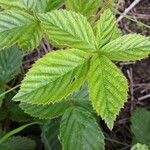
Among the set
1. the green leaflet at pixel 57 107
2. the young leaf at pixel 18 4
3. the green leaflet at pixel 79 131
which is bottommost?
the green leaflet at pixel 79 131

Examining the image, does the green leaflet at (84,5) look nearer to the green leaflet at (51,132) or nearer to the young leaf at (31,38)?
the young leaf at (31,38)

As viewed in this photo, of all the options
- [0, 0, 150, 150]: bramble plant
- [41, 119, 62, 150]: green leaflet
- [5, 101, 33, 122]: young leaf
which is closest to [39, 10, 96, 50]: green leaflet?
[0, 0, 150, 150]: bramble plant

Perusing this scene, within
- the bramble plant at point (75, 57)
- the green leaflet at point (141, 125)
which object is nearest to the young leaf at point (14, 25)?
the bramble plant at point (75, 57)

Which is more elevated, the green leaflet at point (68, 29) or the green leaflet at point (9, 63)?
the green leaflet at point (68, 29)

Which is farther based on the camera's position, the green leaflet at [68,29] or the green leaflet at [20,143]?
the green leaflet at [20,143]

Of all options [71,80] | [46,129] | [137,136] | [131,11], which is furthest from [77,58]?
[131,11]

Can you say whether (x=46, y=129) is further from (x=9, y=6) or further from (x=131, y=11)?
(x=131, y=11)

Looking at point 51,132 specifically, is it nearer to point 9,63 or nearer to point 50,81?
point 9,63
